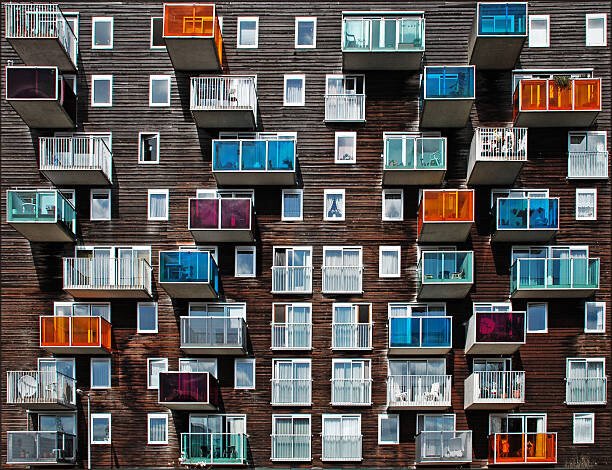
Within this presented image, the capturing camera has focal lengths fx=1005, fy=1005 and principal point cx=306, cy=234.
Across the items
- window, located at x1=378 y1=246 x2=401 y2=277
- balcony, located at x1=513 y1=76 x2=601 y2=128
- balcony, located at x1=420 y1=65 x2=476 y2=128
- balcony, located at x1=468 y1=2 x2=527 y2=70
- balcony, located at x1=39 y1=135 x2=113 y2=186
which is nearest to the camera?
balcony, located at x1=420 y1=65 x2=476 y2=128

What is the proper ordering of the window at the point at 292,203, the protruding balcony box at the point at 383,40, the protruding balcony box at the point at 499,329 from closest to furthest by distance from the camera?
the protruding balcony box at the point at 499,329, the protruding balcony box at the point at 383,40, the window at the point at 292,203

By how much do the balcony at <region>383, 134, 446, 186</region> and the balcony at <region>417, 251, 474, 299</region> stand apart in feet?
9.89

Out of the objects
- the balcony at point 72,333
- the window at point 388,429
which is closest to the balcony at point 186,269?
the balcony at point 72,333

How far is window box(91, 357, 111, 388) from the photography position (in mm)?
38406

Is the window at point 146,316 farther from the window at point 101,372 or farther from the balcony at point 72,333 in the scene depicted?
the window at point 101,372

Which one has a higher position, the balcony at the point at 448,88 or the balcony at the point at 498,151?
the balcony at the point at 448,88

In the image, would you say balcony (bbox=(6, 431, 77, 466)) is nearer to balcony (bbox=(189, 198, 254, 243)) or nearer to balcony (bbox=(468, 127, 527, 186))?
balcony (bbox=(189, 198, 254, 243))

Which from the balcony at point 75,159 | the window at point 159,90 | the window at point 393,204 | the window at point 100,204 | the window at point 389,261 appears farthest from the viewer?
the window at point 159,90

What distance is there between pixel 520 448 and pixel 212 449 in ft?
37.1

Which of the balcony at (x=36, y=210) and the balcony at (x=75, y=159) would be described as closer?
the balcony at (x=36, y=210)

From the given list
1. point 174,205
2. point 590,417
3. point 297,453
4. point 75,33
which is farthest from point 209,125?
point 590,417

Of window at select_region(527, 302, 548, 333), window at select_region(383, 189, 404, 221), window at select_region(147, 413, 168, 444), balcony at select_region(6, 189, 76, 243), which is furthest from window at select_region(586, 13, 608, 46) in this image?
window at select_region(147, 413, 168, 444)

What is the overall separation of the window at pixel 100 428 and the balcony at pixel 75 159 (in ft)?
29.3

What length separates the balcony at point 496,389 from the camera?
36656 mm
